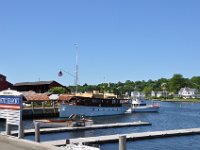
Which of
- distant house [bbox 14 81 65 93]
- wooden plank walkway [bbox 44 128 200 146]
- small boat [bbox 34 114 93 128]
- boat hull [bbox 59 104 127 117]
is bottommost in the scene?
wooden plank walkway [bbox 44 128 200 146]

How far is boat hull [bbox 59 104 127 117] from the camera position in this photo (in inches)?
3405

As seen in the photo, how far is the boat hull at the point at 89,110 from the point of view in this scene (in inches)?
A: 3405

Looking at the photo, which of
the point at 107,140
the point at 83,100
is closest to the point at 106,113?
the point at 83,100

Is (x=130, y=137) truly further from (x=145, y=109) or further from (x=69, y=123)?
(x=145, y=109)

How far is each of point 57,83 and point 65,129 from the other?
82437mm

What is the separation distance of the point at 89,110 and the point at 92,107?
1.25 meters

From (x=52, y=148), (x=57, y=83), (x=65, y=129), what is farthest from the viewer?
(x=57, y=83)

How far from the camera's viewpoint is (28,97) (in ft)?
318

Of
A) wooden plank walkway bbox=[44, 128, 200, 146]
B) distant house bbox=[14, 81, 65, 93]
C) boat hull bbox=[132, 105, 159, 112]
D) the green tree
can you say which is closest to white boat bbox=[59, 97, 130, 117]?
boat hull bbox=[132, 105, 159, 112]

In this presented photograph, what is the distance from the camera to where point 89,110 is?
9244 centimetres

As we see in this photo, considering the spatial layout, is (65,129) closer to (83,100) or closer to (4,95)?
(4,95)

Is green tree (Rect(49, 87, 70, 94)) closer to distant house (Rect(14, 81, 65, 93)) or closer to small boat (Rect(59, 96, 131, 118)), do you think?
distant house (Rect(14, 81, 65, 93))

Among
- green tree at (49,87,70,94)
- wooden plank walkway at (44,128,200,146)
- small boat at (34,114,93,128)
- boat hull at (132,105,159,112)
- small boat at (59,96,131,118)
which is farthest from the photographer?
green tree at (49,87,70,94)

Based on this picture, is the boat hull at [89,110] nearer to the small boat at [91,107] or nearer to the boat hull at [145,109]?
the small boat at [91,107]
